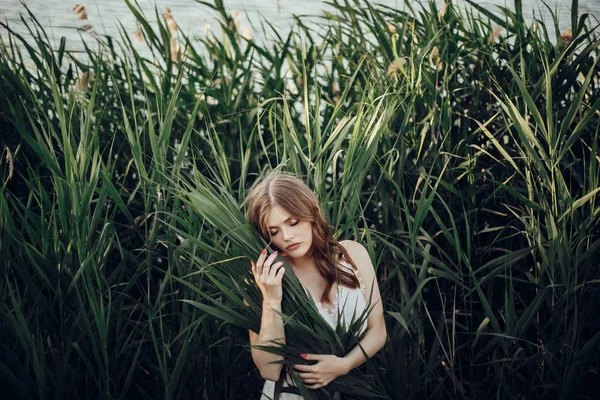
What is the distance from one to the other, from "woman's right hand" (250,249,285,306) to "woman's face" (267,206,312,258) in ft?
0.27

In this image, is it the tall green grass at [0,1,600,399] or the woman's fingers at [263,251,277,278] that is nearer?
the woman's fingers at [263,251,277,278]

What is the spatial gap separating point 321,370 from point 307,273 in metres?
0.24

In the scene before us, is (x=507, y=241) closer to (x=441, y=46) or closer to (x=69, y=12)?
(x=441, y=46)

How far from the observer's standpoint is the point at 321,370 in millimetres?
1322

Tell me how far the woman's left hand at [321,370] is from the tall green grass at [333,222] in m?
0.04

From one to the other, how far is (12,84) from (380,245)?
A: 116cm

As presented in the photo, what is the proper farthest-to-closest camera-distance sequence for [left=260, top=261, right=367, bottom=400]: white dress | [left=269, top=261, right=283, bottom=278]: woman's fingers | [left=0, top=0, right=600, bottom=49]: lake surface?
[left=0, top=0, right=600, bottom=49]: lake surface, [left=260, top=261, right=367, bottom=400]: white dress, [left=269, top=261, right=283, bottom=278]: woman's fingers

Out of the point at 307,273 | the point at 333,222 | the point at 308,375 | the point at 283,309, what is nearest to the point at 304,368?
the point at 308,375

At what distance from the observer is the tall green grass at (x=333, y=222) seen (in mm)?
1502

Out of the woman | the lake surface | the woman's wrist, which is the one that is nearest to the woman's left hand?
the woman

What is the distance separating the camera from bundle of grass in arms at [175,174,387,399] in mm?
1338

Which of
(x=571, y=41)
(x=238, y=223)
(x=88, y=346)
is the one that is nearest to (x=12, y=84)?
(x=88, y=346)

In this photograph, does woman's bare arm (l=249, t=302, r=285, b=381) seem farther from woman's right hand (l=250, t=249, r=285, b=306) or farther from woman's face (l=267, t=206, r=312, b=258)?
woman's face (l=267, t=206, r=312, b=258)

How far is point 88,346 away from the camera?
1.52 meters
